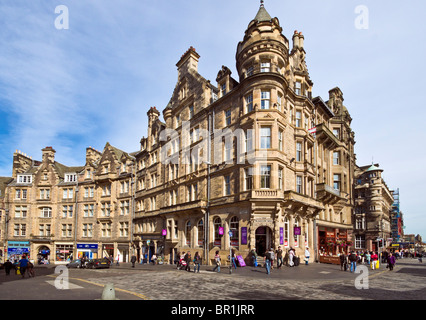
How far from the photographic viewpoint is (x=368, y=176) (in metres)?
62.6

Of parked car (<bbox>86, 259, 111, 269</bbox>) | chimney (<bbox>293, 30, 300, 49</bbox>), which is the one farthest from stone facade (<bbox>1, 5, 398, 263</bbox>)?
parked car (<bbox>86, 259, 111, 269</bbox>)

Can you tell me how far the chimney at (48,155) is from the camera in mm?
59062

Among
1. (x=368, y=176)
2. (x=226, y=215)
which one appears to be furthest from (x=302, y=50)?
(x=368, y=176)

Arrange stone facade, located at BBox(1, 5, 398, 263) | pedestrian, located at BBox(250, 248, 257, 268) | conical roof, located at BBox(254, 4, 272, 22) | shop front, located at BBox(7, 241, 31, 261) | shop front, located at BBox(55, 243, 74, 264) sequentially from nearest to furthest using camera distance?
pedestrian, located at BBox(250, 248, 257, 268), stone facade, located at BBox(1, 5, 398, 263), conical roof, located at BBox(254, 4, 272, 22), shop front, located at BBox(55, 243, 74, 264), shop front, located at BBox(7, 241, 31, 261)

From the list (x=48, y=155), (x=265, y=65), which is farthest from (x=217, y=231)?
(x=48, y=155)

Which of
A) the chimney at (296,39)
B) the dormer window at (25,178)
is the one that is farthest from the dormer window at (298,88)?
the dormer window at (25,178)

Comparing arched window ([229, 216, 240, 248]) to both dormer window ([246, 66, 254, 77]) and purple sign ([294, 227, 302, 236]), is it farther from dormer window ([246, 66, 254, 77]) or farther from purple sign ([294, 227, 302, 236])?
dormer window ([246, 66, 254, 77])

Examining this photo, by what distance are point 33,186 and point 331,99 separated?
53927 millimetres

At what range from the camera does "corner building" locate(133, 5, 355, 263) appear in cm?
2759

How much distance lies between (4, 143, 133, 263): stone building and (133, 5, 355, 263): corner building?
9.63 m

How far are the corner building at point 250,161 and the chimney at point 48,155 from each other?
2645 centimetres

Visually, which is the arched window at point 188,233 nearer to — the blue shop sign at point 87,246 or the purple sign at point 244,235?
the purple sign at point 244,235
